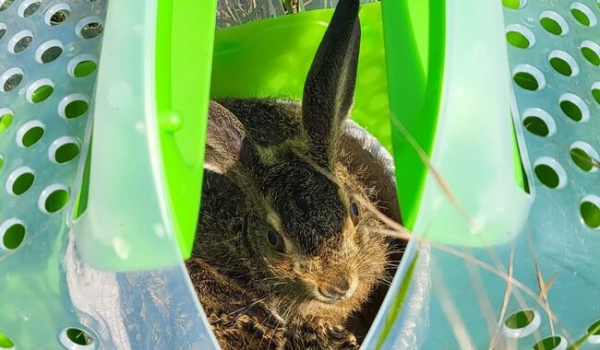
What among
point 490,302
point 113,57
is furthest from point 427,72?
point 113,57

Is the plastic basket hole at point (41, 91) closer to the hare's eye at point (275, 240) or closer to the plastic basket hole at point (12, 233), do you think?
the plastic basket hole at point (12, 233)

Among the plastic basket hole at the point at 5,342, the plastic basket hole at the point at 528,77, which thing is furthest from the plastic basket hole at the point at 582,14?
the plastic basket hole at the point at 5,342

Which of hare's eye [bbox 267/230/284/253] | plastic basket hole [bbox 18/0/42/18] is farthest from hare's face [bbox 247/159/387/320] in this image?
plastic basket hole [bbox 18/0/42/18]

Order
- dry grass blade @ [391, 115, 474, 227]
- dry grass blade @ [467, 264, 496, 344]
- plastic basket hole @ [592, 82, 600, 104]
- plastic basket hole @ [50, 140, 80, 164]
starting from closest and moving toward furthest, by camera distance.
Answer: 1. dry grass blade @ [391, 115, 474, 227]
2. dry grass blade @ [467, 264, 496, 344]
3. plastic basket hole @ [50, 140, 80, 164]
4. plastic basket hole @ [592, 82, 600, 104]

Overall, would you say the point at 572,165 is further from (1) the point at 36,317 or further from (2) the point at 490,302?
(1) the point at 36,317

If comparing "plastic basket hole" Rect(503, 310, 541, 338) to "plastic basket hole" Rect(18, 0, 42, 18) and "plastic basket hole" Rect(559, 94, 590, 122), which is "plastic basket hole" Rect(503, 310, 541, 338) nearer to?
"plastic basket hole" Rect(559, 94, 590, 122)

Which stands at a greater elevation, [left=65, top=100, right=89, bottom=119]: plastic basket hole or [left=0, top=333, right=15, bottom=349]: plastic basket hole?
[left=65, top=100, right=89, bottom=119]: plastic basket hole

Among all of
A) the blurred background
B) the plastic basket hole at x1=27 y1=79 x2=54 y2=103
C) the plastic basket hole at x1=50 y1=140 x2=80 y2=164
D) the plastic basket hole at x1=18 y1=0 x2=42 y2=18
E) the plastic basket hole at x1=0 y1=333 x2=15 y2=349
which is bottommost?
the plastic basket hole at x1=0 y1=333 x2=15 y2=349
